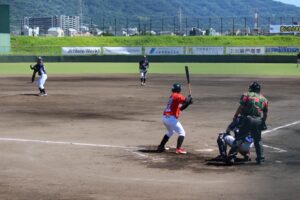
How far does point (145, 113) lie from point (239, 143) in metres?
10.3

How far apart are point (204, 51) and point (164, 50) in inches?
190

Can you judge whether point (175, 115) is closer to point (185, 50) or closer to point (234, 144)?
point (234, 144)

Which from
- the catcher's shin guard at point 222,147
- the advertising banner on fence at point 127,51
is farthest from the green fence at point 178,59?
the catcher's shin guard at point 222,147

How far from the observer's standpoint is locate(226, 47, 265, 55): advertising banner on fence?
68.4 metres

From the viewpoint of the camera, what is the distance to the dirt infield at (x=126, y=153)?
36.0ft

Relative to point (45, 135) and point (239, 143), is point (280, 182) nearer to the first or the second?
point (239, 143)

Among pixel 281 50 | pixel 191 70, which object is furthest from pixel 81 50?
pixel 281 50

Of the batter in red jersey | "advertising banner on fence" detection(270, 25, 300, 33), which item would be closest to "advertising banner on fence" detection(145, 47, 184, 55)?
"advertising banner on fence" detection(270, 25, 300, 33)

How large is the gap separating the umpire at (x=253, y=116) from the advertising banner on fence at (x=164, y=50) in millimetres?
56403

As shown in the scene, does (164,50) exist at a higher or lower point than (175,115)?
higher

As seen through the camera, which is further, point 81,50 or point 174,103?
point 81,50

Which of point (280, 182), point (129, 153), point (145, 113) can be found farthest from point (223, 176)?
point (145, 113)

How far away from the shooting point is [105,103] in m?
27.3

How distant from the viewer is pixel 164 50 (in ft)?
232
